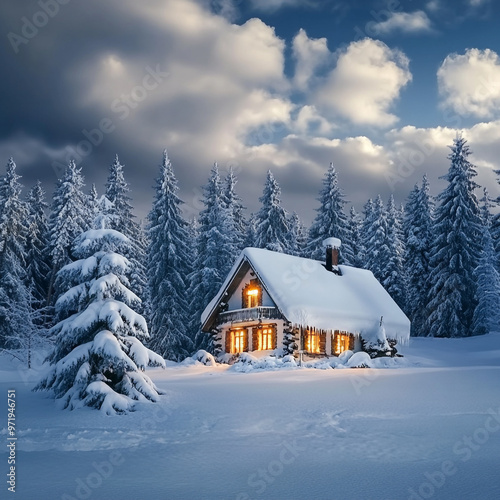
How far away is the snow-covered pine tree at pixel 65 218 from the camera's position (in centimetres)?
4547

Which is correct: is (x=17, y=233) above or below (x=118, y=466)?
above

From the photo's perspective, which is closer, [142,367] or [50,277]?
[142,367]

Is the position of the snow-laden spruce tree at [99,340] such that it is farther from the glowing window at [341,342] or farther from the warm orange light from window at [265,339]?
the glowing window at [341,342]

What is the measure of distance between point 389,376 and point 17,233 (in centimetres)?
3303

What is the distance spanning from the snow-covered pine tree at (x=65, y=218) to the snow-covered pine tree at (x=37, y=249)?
1051 millimetres

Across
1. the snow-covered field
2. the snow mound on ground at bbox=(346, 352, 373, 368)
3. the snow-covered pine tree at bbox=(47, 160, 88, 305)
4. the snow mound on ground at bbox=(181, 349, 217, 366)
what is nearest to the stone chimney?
the snow mound on ground at bbox=(181, 349, 217, 366)

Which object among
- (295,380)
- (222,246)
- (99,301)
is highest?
(222,246)

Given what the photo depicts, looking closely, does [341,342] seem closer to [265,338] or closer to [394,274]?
[265,338]

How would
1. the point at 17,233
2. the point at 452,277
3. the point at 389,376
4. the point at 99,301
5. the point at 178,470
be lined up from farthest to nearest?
the point at 452,277
the point at 17,233
the point at 389,376
the point at 99,301
the point at 178,470

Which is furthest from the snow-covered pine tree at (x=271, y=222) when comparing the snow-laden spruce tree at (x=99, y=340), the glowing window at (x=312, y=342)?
the snow-laden spruce tree at (x=99, y=340)

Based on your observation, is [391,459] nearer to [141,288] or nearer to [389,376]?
[389,376]

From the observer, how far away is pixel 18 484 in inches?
328

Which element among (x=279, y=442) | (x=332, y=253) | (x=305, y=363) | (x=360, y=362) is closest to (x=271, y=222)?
(x=332, y=253)

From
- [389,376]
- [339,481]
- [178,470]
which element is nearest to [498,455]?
[339,481]
